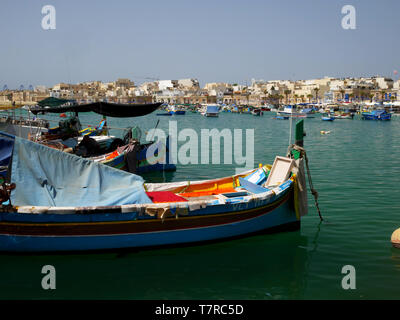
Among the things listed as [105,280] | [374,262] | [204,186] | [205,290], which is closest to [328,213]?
[374,262]

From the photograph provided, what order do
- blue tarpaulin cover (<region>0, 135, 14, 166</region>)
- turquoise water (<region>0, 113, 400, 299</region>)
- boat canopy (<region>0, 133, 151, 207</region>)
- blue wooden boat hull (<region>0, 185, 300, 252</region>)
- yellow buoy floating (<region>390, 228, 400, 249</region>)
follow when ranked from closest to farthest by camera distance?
turquoise water (<region>0, 113, 400, 299</region>) < blue wooden boat hull (<region>0, 185, 300, 252</region>) < boat canopy (<region>0, 133, 151, 207</region>) < yellow buoy floating (<region>390, 228, 400, 249</region>) < blue tarpaulin cover (<region>0, 135, 14, 166</region>)

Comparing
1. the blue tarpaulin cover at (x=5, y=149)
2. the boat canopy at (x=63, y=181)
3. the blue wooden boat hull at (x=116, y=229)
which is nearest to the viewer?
the blue wooden boat hull at (x=116, y=229)

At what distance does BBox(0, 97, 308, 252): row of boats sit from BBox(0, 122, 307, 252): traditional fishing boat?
2 cm

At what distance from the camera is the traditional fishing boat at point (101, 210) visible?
25.7ft

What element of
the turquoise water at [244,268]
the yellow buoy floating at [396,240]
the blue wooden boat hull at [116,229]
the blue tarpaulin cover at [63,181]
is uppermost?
the blue tarpaulin cover at [63,181]

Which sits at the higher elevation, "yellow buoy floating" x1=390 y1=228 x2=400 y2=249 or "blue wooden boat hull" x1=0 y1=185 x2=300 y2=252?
"blue wooden boat hull" x1=0 y1=185 x2=300 y2=252

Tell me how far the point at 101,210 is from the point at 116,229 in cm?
59

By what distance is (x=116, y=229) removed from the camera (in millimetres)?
8172

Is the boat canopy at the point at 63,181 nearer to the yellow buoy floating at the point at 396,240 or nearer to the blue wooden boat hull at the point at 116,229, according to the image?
the blue wooden boat hull at the point at 116,229

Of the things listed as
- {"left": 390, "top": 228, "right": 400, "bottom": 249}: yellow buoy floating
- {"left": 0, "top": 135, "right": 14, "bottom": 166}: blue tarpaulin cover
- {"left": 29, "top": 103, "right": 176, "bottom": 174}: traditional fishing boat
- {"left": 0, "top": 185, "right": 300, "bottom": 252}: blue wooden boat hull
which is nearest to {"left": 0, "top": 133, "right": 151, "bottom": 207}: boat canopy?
{"left": 0, "top": 185, "right": 300, "bottom": 252}: blue wooden boat hull

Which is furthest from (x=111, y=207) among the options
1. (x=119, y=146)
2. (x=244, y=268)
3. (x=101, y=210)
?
(x=119, y=146)

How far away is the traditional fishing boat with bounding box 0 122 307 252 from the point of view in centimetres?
783

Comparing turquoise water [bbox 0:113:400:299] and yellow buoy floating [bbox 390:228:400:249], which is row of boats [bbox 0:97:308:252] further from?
yellow buoy floating [bbox 390:228:400:249]

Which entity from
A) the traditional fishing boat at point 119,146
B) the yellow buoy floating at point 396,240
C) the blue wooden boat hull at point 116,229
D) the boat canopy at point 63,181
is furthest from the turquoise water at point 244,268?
the traditional fishing boat at point 119,146
